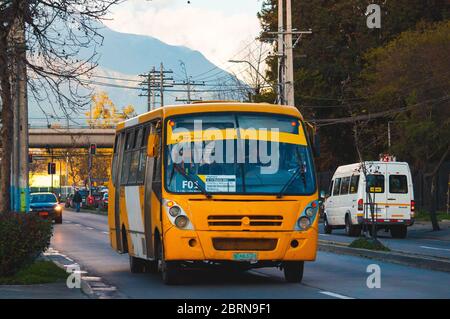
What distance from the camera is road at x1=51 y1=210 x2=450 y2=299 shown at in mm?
17578

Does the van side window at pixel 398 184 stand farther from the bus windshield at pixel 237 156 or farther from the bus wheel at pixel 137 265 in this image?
the bus windshield at pixel 237 156

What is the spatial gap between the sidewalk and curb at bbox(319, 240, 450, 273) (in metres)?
8.12

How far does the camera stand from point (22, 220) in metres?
18.7

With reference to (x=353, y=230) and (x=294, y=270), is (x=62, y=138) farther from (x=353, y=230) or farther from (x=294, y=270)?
(x=294, y=270)

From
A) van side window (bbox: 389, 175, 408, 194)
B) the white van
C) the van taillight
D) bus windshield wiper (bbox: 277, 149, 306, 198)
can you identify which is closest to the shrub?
bus windshield wiper (bbox: 277, 149, 306, 198)

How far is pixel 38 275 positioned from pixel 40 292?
2.88 metres

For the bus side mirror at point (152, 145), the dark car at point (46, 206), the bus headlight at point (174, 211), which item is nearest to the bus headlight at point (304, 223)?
the bus headlight at point (174, 211)

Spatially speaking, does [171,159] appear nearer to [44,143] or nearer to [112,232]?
[112,232]

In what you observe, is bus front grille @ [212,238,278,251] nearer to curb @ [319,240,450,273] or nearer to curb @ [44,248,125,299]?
curb @ [44,248,125,299]

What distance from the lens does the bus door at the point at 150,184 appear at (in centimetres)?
2012

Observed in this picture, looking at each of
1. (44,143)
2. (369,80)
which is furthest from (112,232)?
(44,143)

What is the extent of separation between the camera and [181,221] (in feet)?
62.7

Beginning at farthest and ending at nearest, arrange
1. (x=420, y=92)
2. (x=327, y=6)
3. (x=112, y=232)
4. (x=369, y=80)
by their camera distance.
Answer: (x=327, y=6)
(x=369, y=80)
(x=420, y=92)
(x=112, y=232)

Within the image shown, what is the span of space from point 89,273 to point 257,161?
4999mm
